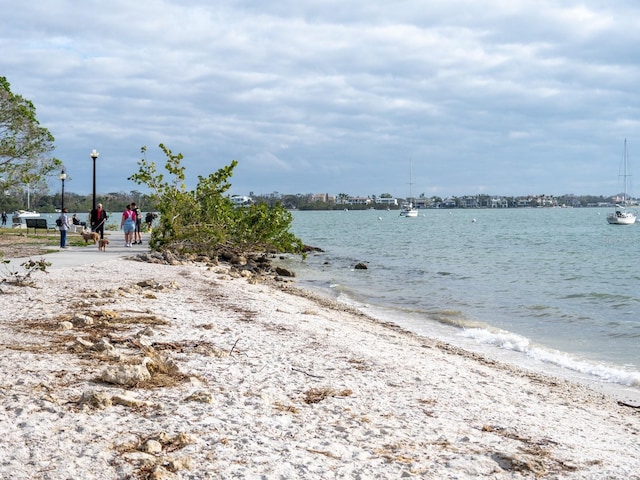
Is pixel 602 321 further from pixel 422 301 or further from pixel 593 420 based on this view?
pixel 593 420

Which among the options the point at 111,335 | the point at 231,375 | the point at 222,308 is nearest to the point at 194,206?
the point at 222,308

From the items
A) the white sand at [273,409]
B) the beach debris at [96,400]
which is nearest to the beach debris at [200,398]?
the white sand at [273,409]

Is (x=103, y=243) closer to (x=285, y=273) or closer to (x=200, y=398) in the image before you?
(x=285, y=273)

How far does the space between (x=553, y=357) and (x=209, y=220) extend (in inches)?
670

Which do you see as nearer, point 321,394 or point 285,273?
point 321,394

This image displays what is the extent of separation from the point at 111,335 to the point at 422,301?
12.5 meters

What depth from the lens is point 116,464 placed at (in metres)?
4.26

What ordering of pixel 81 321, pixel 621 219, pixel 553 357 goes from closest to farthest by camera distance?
pixel 81 321 → pixel 553 357 → pixel 621 219

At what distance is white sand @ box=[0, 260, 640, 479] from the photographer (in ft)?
14.8

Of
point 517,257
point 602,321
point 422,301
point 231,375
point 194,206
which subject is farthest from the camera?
point 517,257

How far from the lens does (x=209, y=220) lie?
84.8ft

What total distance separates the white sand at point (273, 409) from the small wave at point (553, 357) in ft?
4.12

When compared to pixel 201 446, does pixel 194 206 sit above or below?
above

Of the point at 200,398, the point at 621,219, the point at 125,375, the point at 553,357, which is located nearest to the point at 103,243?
the point at 553,357
